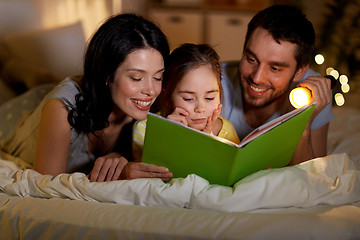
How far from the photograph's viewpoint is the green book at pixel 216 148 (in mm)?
1092

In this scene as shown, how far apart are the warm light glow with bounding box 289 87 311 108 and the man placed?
47 mm

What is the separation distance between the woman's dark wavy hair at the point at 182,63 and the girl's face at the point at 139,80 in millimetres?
36

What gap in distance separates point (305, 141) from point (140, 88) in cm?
63

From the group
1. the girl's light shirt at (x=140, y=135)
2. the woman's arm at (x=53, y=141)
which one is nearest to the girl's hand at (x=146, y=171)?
the girl's light shirt at (x=140, y=135)

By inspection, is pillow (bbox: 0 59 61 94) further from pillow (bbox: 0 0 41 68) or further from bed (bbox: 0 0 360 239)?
bed (bbox: 0 0 360 239)

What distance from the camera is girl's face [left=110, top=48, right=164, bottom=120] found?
1422 millimetres

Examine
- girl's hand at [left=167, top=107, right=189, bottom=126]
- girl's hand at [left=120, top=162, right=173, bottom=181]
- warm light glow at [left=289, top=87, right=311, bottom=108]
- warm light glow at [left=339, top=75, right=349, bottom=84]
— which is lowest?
warm light glow at [left=339, top=75, right=349, bottom=84]

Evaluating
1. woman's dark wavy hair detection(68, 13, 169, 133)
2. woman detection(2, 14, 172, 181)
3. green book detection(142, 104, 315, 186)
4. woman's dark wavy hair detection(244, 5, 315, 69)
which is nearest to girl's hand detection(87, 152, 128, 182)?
woman detection(2, 14, 172, 181)

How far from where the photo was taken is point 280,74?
160 cm

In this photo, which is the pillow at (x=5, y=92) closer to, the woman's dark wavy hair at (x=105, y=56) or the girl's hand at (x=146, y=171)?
the woman's dark wavy hair at (x=105, y=56)

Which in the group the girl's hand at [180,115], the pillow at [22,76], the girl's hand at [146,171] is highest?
the girl's hand at [180,115]

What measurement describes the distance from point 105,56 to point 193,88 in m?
0.33

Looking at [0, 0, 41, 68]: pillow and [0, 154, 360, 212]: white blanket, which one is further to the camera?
[0, 0, 41, 68]: pillow

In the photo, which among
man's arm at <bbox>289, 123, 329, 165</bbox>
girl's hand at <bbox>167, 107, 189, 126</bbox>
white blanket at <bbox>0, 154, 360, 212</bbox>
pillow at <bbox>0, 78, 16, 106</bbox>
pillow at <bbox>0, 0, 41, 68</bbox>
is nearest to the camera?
white blanket at <bbox>0, 154, 360, 212</bbox>
